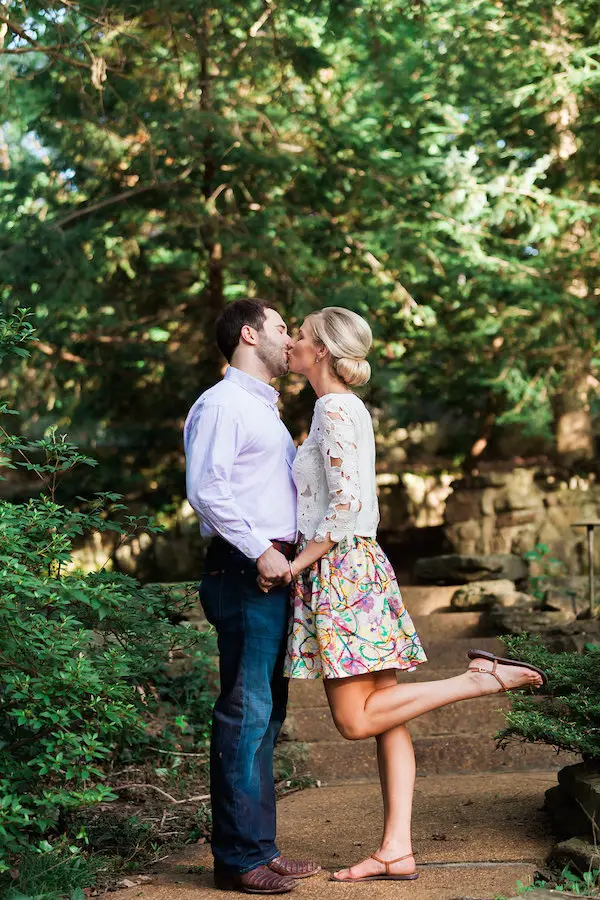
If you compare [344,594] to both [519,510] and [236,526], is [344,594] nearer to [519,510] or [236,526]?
[236,526]

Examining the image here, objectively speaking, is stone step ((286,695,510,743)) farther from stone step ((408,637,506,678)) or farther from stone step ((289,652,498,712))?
stone step ((408,637,506,678))

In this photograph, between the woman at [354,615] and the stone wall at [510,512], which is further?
the stone wall at [510,512]

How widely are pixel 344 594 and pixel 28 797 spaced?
1.16 m

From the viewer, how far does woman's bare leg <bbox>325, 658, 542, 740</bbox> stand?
331cm

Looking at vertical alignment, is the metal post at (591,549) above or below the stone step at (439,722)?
above

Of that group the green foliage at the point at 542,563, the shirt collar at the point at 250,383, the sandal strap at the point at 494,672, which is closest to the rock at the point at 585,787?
the sandal strap at the point at 494,672

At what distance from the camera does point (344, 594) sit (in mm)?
3336

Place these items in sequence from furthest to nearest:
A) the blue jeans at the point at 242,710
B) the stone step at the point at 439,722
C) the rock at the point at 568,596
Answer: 1. the rock at the point at 568,596
2. the stone step at the point at 439,722
3. the blue jeans at the point at 242,710

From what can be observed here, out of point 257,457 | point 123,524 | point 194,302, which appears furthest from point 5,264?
point 257,457

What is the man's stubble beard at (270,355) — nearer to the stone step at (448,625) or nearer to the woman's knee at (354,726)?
the woman's knee at (354,726)

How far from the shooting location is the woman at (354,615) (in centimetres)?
329

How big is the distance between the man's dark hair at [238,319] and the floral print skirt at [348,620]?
78 centimetres

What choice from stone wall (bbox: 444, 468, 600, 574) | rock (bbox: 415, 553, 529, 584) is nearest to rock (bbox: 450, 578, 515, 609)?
rock (bbox: 415, 553, 529, 584)

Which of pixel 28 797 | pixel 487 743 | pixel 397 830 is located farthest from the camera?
pixel 487 743
